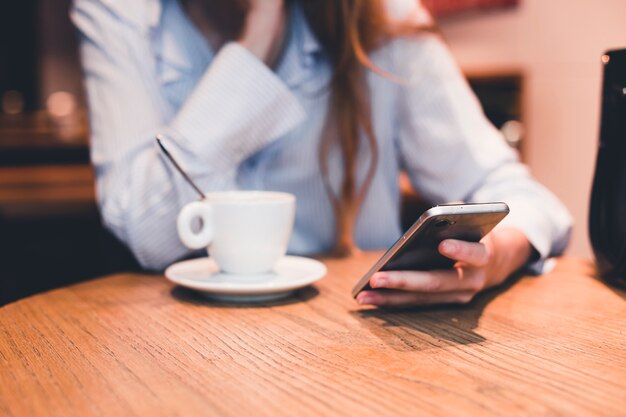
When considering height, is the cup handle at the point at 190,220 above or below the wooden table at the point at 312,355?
above

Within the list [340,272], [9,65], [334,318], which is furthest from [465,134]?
[9,65]

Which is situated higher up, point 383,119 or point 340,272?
point 383,119

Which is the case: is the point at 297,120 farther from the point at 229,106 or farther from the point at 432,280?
the point at 432,280

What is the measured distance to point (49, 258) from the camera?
1702mm

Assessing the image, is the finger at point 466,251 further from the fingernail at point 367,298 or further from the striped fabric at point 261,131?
the striped fabric at point 261,131

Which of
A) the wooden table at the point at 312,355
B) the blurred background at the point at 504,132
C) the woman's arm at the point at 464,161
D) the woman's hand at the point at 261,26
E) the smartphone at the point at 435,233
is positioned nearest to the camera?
the wooden table at the point at 312,355

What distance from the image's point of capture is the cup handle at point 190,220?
0.73 metres

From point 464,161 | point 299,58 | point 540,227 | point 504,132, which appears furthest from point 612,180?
point 504,132

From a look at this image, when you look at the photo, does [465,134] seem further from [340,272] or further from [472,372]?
[472,372]

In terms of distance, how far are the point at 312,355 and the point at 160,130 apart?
57 centimetres

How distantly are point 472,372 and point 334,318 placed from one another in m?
0.19

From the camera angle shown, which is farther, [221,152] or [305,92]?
[305,92]

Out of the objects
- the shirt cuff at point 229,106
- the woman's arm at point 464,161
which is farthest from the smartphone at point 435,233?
the shirt cuff at point 229,106

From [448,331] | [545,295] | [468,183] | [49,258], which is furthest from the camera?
[49,258]
